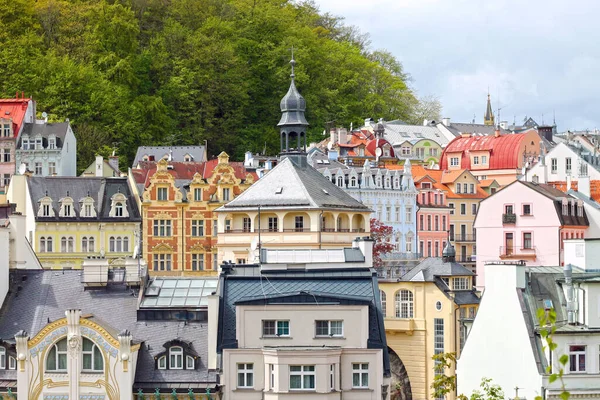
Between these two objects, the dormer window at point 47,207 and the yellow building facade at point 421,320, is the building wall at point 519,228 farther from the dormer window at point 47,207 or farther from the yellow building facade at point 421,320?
the dormer window at point 47,207

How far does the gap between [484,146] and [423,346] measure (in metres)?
72.7

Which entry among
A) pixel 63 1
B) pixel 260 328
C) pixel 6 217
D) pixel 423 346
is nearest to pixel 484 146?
pixel 63 1

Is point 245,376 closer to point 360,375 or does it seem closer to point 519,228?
point 360,375

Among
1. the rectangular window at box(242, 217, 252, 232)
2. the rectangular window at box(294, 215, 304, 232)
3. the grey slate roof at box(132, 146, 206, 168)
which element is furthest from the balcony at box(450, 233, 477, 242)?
the rectangular window at box(294, 215, 304, 232)

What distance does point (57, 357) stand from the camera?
45.0m

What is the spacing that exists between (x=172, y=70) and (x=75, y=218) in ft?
154

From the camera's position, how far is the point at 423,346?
68.4 meters

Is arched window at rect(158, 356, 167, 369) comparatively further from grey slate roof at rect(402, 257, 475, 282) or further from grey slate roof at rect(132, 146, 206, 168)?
grey slate roof at rect(132, 146, 206, 168)

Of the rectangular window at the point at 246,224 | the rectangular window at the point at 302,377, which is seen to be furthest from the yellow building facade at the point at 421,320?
the rectangular window at the point at 302,377

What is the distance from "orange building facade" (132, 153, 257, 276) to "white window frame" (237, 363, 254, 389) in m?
52.0

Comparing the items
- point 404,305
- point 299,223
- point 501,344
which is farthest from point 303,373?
point 299,223

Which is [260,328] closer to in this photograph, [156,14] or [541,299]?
[541,299]

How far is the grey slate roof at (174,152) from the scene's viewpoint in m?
119

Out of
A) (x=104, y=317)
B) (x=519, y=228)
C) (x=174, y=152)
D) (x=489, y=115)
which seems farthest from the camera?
(x=489, y=115)
